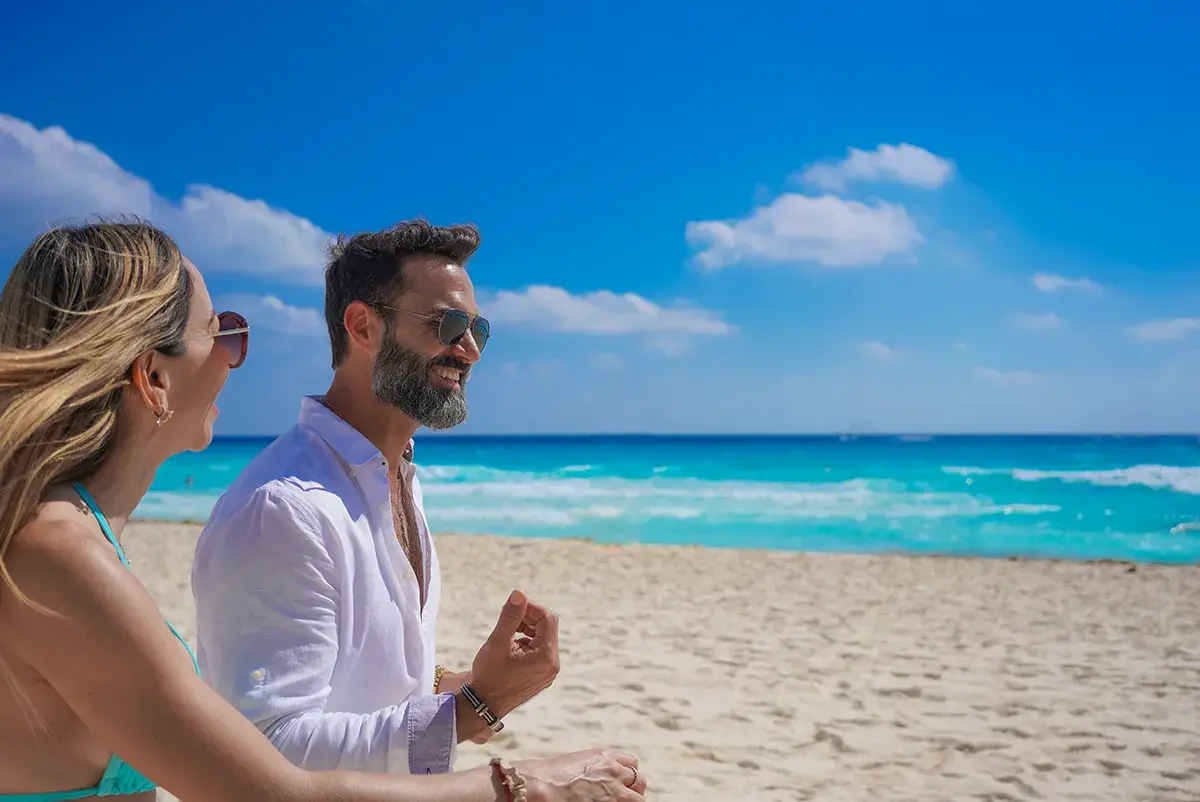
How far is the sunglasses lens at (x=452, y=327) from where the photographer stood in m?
2.46

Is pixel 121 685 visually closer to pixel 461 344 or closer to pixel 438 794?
pixel 438 794

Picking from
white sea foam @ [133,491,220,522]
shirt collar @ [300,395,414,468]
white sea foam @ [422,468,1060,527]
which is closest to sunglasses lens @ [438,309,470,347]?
shirt collar @ [300,395,414,468]

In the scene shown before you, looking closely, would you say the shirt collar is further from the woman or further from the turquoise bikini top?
the turquoise bikini top

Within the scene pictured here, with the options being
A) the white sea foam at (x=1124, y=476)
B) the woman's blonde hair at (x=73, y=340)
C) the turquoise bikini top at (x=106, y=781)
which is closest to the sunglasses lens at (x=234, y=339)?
the woman's blonde hair at (x=73, y=340)

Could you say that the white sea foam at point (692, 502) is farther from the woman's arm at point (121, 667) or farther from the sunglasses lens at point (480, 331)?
the woman's arm at point (121, 667)

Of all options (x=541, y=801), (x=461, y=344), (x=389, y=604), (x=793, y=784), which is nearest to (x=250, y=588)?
(x=389, y=604)

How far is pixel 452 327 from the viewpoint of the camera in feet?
8.12

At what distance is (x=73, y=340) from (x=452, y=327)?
1133 millimetres

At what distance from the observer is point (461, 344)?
251cm

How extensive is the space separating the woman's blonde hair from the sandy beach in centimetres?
400

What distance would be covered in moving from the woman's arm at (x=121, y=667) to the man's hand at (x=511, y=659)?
72cm

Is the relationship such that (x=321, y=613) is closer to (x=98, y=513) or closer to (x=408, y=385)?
(x=98, y=513)

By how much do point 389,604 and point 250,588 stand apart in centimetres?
34

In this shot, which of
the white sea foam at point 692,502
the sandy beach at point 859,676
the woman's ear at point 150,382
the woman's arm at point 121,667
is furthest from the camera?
the white sea foam at point 692,502
